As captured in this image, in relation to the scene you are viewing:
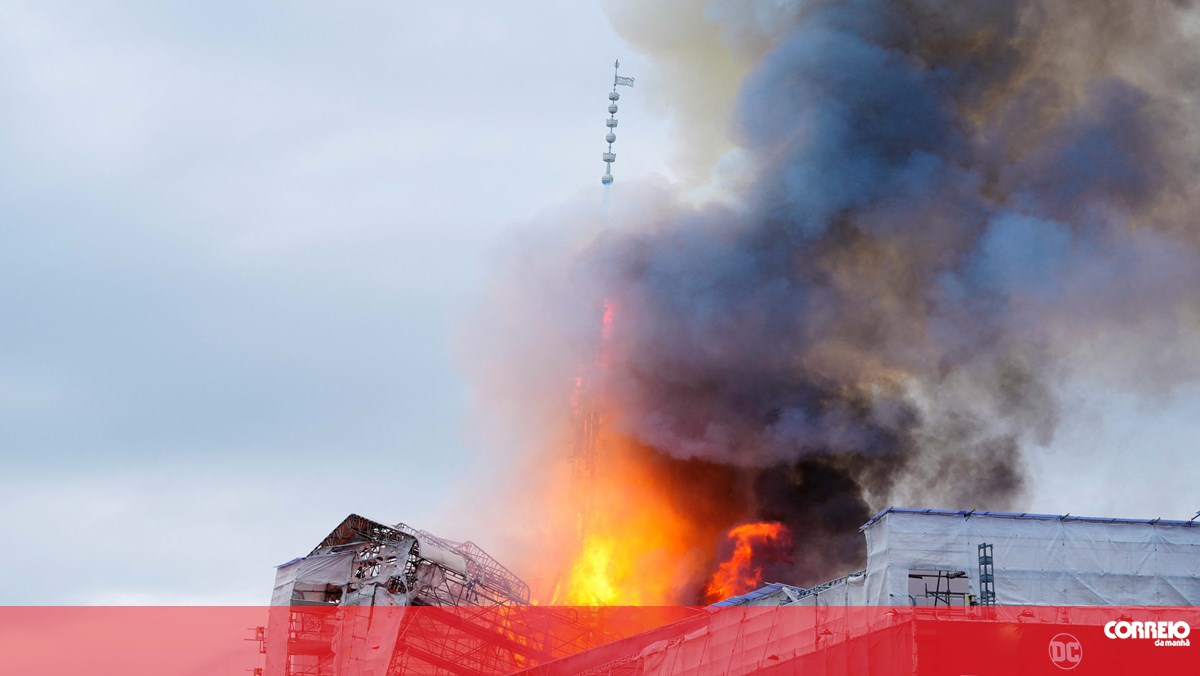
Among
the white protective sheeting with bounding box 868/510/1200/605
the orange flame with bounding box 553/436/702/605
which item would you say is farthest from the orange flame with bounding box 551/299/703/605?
the white protective sheeting with bounding box 868/510/1200/605

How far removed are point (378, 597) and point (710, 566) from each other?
2955 centimetres

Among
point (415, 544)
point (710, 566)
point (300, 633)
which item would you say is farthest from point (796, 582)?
point (300, 633)

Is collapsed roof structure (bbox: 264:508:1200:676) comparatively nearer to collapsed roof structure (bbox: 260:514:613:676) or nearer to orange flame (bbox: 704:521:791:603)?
collapsed roof structure (bbox: 260:514:613:676)

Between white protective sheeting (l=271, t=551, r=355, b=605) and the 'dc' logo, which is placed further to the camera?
white protective sheeting (l=271, t=551, r=355, b=605)

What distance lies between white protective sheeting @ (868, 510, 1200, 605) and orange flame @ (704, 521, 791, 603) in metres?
34.6

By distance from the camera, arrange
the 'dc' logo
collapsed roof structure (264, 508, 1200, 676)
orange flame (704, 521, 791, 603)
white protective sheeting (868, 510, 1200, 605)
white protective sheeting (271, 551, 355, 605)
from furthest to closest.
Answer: orange flame (704, 521, 791, 603), white protective sheeting (271, 551, 355, 605), white protective sheeting (868, 510, 1200, 605), collapsed roof structure (264, 508, 1200, 676), the 'dc' logo

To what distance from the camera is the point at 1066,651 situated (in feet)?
208

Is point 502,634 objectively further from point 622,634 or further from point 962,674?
point 962,674

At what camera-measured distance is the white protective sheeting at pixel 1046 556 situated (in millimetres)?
70000

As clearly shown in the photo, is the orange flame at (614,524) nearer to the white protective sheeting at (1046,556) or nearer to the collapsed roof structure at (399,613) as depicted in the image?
the collapsed roof structure at (399,613)

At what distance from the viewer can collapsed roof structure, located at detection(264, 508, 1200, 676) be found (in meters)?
69.0

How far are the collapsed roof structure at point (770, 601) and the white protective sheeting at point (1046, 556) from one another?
0.07 m

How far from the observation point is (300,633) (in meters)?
97.3

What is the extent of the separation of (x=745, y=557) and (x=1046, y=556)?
134 ft
